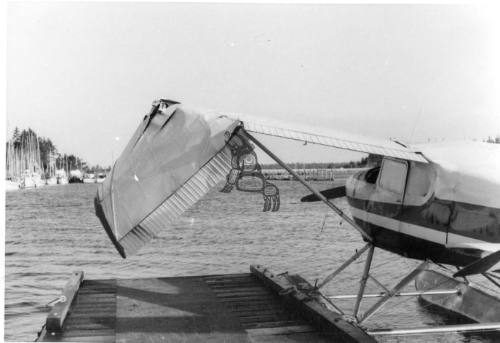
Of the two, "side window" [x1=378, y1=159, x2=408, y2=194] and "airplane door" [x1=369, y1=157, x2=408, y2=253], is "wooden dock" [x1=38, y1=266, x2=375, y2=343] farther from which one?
"side window" [x1=378, y1=159, x2=408, y2=194]

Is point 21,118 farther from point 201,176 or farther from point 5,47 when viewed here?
point 201,176

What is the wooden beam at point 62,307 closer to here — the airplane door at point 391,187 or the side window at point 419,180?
the airplane door at point 391,187

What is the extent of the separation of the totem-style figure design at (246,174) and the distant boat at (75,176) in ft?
383

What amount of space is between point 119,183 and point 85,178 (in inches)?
5461

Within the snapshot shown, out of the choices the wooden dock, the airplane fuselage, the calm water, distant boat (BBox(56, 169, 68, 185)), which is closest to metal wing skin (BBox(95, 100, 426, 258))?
the airplane fuselage

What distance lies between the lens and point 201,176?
5141 millimetres

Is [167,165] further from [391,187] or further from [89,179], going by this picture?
[89,179]

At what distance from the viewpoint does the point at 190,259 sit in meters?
19.6

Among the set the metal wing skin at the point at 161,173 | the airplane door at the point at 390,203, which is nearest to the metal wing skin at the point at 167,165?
the metal wing skin at the point at 161,173

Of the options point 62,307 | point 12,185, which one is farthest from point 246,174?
point 12,185

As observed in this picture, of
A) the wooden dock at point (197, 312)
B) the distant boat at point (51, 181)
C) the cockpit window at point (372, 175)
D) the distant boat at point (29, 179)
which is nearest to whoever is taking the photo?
the wooden dock at point (197, 312)

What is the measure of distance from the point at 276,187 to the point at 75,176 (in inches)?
4713

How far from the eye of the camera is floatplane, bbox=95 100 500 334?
4.93 meters

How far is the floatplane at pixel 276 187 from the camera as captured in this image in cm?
493
